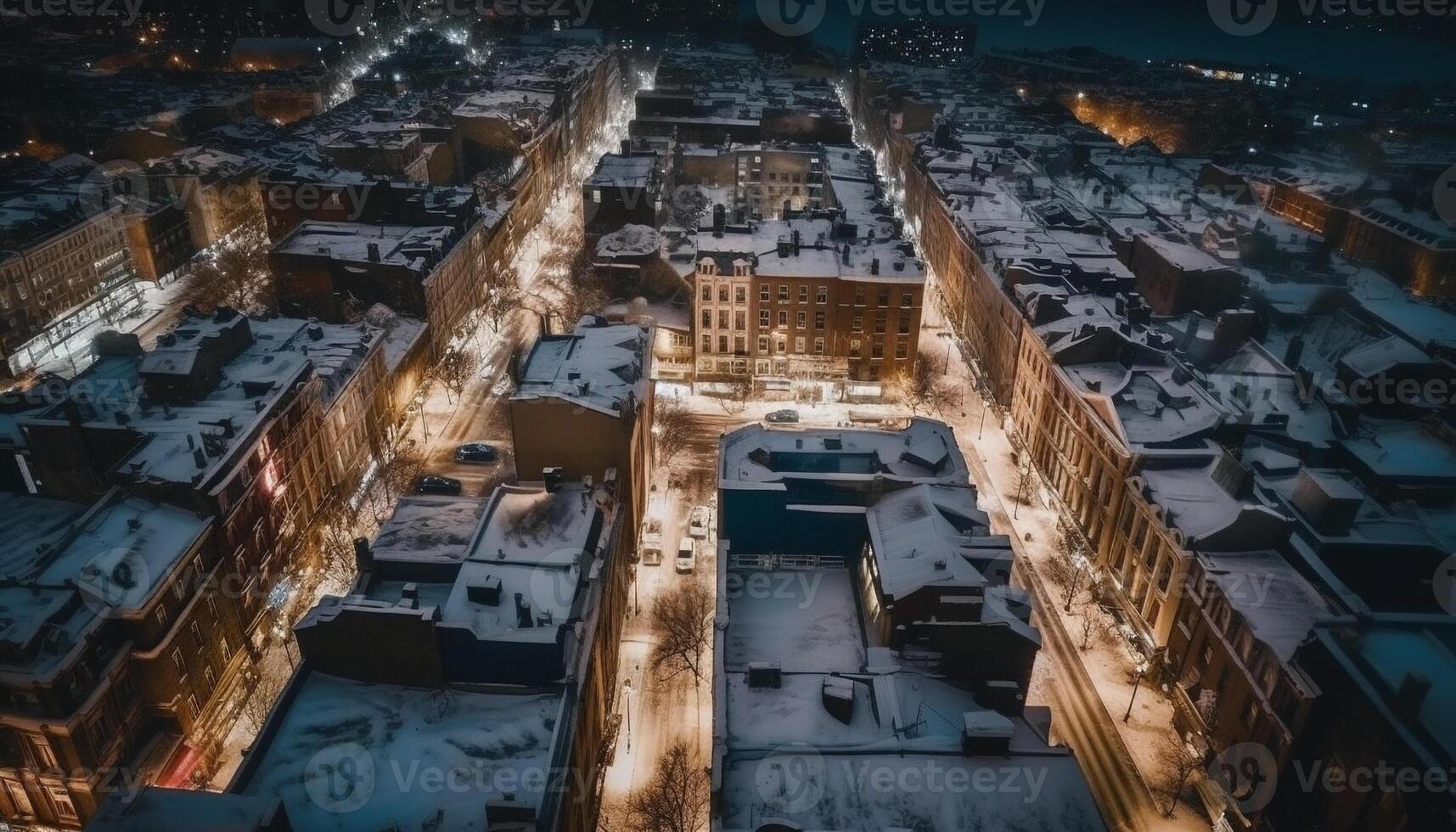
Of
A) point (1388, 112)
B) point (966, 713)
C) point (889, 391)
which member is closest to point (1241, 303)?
point (889, 391)

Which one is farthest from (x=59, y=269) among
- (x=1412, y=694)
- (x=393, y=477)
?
(x=1412, y=694)

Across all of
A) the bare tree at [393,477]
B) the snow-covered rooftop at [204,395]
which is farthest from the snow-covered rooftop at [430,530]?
the bare tree at [393,477]

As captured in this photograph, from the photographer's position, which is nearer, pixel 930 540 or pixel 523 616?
pixel 523 616

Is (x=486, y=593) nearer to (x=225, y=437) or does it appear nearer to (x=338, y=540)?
(x=225, y=437)

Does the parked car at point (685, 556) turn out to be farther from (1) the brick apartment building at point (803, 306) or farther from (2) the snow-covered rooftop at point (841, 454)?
(1) the brick apartment building at point (803, 306)

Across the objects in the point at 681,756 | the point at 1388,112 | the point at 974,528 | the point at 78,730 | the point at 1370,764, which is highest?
the point at 1388,112

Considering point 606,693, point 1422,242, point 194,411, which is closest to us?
point 606,693

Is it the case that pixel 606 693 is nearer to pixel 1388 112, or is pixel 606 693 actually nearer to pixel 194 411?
pixel 194 411
